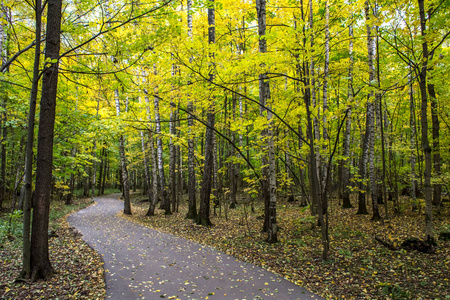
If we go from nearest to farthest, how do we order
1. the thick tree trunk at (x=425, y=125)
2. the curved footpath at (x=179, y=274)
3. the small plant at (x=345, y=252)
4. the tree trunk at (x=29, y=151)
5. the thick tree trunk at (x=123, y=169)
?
the tree trunk at (x=29, y=151)
the curved footpath at (x=179, y=274)
the thick tree trunk at (x=425, y=125)
the small plant at (x=345, y=252)
the thick tree trunk at (x=123, y=169)

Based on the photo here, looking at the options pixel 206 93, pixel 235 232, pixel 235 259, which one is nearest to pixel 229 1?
pixel 206 93

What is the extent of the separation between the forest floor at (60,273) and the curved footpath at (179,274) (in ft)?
0.86

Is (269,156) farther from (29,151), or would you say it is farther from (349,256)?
(29,151)

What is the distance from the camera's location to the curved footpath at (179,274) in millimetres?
4105

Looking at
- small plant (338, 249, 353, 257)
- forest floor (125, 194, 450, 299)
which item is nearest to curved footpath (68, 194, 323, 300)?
forest floor (125, 194, 450, 299)

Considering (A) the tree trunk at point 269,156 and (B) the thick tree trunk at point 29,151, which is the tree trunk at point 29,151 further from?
(A) the tree trunk at point 269,156

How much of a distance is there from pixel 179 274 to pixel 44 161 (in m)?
3.45

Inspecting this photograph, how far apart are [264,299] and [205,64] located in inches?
189

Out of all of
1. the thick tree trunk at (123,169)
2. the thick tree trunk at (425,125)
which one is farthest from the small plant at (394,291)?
the thick tree trunk at (123,169)

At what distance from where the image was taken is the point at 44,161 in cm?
425

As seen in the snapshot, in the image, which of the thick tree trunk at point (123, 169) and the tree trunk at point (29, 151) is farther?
the thick tree trunk at point (123, 169)

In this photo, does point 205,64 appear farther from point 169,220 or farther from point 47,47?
point 169,220

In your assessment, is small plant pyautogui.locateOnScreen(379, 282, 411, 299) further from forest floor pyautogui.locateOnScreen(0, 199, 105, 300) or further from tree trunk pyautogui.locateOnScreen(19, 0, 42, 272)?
tree trunk pyautogui.locateOnScreen(19, 0, 42, 272)

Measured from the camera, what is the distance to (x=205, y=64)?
529cm
